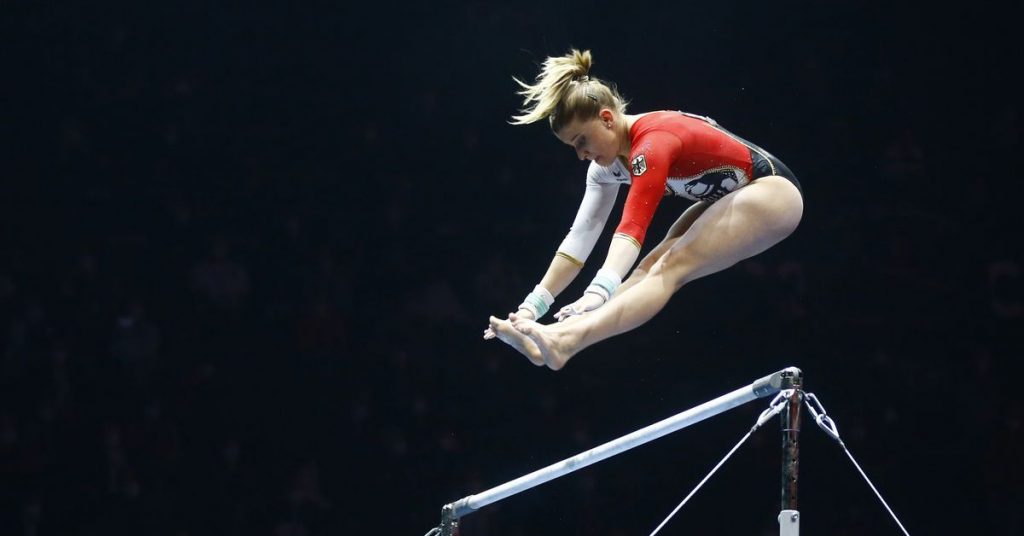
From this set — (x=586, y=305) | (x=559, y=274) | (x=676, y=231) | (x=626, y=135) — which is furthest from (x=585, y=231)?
(x=586, y=305)

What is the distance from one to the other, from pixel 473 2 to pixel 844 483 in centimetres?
279

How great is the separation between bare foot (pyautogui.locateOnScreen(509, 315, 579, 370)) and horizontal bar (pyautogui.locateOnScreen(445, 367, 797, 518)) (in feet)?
0.98

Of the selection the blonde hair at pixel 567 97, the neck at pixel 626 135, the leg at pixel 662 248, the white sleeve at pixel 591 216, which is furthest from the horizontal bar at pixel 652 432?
the blonde hair at pixel 567 97

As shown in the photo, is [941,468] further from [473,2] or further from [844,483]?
[473,2]

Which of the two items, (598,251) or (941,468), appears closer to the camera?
(941,468)

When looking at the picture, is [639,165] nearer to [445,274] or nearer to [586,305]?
[586,305]

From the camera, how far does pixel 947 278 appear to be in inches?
196

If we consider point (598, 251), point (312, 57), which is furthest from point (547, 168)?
point (312, 57)

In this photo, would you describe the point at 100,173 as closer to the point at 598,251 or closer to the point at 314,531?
the point at 314,531

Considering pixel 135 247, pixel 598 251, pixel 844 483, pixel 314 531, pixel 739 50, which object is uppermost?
pixel 739 50

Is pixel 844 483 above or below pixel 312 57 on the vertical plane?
below

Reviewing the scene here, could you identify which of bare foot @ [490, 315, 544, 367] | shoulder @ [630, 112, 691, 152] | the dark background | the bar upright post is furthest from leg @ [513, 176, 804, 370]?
the dark background

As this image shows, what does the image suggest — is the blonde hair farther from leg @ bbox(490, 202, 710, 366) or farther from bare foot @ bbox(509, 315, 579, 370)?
bare foot @ bbox(509, 315, 579, 370)

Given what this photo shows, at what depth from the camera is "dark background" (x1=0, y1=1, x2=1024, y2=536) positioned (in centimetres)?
483
